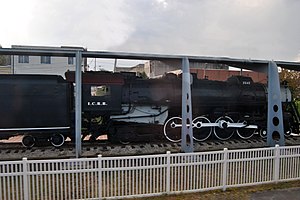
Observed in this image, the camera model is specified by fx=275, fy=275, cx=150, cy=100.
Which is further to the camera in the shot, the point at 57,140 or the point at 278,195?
the point at 57,140

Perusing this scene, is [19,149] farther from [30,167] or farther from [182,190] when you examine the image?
[182,190]

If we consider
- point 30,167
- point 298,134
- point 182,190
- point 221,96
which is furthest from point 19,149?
point 298,134

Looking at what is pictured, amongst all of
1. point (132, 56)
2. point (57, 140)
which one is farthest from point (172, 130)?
point (57, 140)

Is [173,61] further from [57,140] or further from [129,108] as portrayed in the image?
[57,140]

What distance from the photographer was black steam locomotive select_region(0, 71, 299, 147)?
9.18 m

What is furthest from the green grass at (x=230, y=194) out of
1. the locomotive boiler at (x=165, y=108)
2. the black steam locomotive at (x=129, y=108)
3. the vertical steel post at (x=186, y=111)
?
the black steam locomotive at (x=129, y=108)

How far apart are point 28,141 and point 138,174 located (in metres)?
5.82

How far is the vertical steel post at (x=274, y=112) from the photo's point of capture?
909cm

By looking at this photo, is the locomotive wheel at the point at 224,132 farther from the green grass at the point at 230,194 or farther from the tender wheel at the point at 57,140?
the tender wheel at the point at 57,140

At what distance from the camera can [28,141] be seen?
9414 mm

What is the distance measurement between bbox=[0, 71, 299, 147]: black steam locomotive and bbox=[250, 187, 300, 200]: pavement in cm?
507

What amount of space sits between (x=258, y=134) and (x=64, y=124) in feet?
25.8

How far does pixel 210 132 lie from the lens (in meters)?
10.9

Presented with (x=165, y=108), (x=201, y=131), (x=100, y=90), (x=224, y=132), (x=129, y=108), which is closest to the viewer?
(x=100, y=90)
